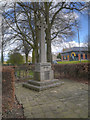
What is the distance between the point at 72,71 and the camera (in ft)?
26.4

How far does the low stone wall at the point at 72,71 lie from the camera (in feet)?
23.4

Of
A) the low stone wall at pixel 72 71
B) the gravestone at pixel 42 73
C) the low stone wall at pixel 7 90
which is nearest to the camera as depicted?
the low stone wall at pixel 7 90

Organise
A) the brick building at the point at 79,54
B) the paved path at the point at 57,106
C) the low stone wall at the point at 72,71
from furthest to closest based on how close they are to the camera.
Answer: the low stone wall at the point at 72,71
the paved path at the point at 57,106
the brick building at the point at 79,54

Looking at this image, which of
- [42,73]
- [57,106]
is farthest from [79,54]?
[42,73]

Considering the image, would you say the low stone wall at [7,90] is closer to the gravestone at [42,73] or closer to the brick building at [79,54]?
the brick building at [79,54]

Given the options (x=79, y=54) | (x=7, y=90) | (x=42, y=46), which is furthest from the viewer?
(x=42, y=46)

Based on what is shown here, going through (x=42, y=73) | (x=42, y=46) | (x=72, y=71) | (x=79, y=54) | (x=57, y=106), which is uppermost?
(x=42, y=46)

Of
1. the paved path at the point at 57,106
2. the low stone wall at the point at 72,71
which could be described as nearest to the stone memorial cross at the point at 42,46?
the low stone wall at the point at 72,71

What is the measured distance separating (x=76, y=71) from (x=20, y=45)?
1101cm

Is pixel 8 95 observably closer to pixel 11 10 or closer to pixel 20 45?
pixel 11 10

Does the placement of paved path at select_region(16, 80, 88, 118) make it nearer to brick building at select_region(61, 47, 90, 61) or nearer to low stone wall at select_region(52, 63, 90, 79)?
brick building at select_region(61, 47, 90, 61)

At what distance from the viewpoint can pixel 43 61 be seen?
254 inches

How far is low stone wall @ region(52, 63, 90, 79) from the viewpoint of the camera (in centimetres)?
712

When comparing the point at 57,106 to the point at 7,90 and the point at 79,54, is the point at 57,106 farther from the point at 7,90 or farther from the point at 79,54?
the point at 79,54
